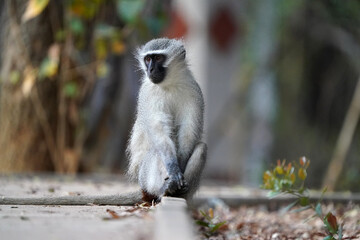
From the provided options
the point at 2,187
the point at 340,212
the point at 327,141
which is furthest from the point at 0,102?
the point at 327,141

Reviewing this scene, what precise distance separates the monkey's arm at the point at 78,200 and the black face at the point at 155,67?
3.76ft

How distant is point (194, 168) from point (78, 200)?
101 cm

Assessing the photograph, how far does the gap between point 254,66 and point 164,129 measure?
8.49m

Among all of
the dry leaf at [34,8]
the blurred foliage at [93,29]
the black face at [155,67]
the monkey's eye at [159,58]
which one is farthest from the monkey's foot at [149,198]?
the blurred foliage at [93,29]

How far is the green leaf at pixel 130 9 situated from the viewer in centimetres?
932

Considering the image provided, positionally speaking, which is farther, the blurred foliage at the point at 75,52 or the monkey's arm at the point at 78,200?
the blurred foliage at the point at 75,52

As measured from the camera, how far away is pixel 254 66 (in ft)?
45.3

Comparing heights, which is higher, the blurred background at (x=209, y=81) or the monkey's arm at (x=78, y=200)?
the blurred background at (x=209, y=81)

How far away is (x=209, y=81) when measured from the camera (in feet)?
51.6

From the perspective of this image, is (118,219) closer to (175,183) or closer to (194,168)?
(175,183)

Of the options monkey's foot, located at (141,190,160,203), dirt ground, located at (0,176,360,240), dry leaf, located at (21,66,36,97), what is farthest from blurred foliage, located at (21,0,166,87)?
monkey's foot, located at (141,190,160,203)

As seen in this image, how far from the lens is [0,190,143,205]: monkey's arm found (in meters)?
4.92

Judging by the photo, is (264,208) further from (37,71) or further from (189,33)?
(189,33)

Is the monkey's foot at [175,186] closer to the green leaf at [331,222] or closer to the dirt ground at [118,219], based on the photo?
the dirt ground at [118,219]
